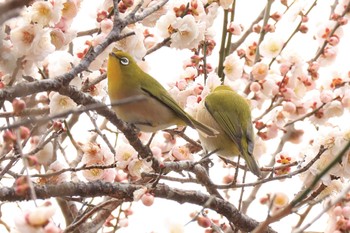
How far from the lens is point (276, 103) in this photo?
425 cm

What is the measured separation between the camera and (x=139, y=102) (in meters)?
3.26

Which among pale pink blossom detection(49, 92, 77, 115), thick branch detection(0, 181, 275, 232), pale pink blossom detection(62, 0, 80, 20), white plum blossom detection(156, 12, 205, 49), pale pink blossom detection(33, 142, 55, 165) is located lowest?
thick branch detection(0, 181, 275, 232)

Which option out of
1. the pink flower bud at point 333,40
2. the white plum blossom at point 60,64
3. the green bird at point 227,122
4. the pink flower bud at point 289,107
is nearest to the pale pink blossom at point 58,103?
the white plum blossom at point 60,64

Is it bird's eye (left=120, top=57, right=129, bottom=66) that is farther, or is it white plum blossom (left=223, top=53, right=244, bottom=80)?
white plum blossom (left=223, top=53, right=244, bottom=80)

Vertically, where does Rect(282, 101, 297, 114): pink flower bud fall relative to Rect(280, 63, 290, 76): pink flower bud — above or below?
below

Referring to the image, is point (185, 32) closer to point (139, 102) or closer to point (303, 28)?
point (139, 102)

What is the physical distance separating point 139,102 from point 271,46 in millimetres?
1327

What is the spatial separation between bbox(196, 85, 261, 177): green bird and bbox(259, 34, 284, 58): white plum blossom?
37 centimetres

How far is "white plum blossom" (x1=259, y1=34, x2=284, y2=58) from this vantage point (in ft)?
13.7

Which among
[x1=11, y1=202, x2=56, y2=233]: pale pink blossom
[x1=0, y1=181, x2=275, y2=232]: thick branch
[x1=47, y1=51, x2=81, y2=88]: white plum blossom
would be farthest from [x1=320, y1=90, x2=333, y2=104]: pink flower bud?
[x1=11, y1=202, x2=56, y2=233]: pale pink blossom

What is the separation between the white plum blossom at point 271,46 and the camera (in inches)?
164

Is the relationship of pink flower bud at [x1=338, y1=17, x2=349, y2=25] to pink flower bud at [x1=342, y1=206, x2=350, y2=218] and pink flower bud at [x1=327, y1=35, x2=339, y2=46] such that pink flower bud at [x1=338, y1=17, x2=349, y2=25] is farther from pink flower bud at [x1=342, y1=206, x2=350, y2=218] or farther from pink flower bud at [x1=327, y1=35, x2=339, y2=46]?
pink flower bud at [x1=342, y1=206, x2=350, y2=218]

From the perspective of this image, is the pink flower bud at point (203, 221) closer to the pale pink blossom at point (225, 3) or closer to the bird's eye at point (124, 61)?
the bird's eye at point (124, 61)

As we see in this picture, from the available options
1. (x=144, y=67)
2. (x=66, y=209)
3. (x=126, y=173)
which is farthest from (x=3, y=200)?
(x=144, y=67)
